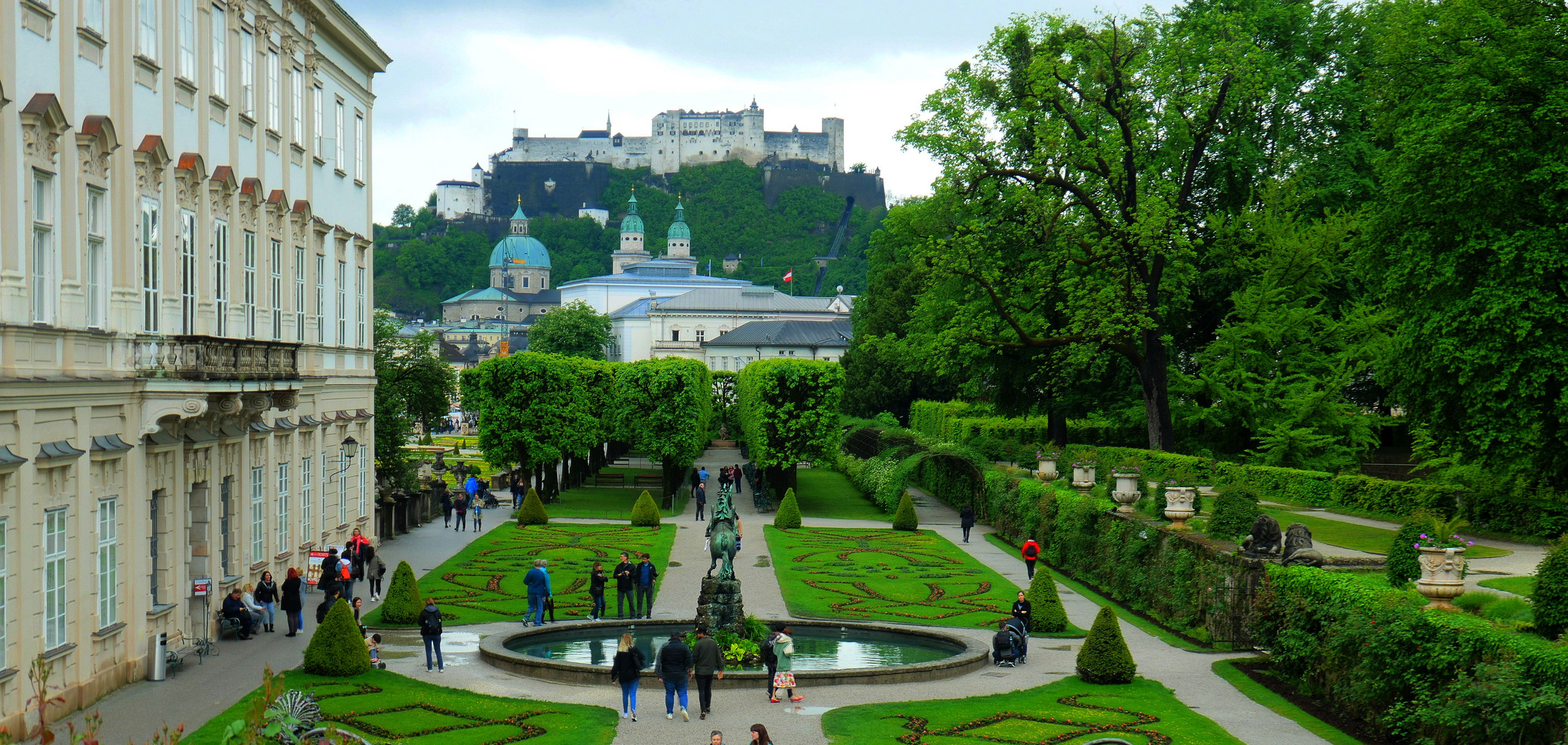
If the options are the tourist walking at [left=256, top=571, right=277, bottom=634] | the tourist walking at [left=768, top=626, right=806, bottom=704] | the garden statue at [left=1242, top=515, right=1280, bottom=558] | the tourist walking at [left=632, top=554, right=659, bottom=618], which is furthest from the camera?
the tourist walking at [left=632, top=554, right=659, bottom=618]

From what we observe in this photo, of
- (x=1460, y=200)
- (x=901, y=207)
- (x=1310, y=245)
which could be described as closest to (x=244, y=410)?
(x=1460, y=200)

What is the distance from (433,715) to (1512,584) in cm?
1665

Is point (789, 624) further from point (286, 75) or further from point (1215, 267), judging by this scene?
point (1215, 267)

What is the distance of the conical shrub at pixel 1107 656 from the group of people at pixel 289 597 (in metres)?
11.9

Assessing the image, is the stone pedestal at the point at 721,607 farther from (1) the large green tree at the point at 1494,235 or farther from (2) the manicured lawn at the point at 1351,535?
(1) the large green tree at the point at 1494,235

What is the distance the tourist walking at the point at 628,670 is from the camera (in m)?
18.2

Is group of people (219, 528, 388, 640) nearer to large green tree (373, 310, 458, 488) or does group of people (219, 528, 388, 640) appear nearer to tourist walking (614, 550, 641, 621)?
tourist walking (614, 550, 641, 621)

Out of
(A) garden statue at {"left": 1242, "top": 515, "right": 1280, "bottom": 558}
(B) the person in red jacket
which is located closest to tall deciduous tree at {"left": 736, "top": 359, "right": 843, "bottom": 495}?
(B) the person in red jacket

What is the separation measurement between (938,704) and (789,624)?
6.72 m

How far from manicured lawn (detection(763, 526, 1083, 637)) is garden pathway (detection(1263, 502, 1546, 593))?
7247 millimetres

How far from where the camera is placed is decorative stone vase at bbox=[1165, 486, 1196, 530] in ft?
93.3

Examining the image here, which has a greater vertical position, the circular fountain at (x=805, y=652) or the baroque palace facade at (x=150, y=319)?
the baroque palace facade at (x=150, y=319)

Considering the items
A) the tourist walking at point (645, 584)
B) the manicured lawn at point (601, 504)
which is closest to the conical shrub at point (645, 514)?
the manicured lawn at point (601, 504)

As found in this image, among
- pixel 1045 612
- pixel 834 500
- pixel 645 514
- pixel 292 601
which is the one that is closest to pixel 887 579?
pixel 1045 612
